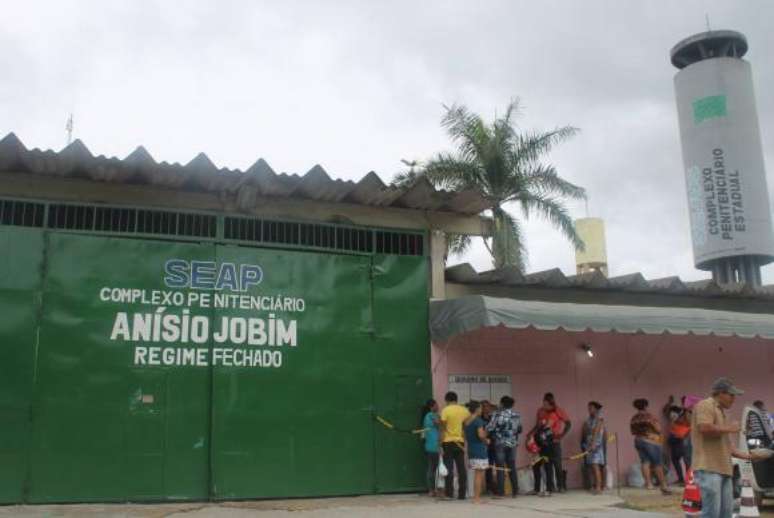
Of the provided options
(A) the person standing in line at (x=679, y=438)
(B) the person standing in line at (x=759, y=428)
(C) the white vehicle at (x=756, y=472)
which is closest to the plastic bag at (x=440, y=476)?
(C) the white vehicle at (x=756, y=472)

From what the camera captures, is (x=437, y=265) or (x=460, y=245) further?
(x=460, y=245)

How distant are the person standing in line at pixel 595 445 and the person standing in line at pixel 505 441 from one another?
141 centimetres

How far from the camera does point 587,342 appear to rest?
14164mm

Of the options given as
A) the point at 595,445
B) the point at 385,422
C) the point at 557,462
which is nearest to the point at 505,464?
the point at 557,462

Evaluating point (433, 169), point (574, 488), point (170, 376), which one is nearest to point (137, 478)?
point (170, 376)

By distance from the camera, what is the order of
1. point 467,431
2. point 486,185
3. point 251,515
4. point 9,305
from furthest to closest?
point 486,185, point 467,431, point 9,305, point 251,515

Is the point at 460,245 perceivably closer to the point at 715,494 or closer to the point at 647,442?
the point at 647,442

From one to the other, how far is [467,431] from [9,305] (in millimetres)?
6667

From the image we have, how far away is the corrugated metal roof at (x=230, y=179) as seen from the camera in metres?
10.2

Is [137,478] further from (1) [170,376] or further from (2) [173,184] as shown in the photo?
(2) [173,184]

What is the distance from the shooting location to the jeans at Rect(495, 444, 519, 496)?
1205cm

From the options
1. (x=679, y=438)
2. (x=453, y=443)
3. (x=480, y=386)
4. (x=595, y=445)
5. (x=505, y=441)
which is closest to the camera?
(x=453, y=443)

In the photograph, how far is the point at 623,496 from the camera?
12.2 metres

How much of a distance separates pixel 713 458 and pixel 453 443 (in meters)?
Result: 5.30
